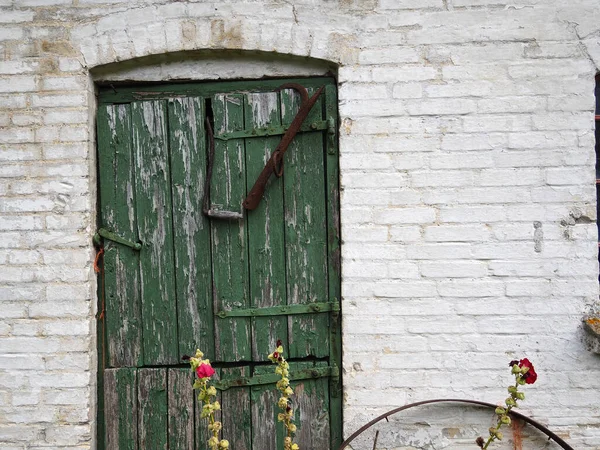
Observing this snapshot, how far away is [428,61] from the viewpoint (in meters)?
2.46

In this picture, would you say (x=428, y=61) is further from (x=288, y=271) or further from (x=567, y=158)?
(x=288, y=271)

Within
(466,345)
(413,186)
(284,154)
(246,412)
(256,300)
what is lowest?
(246,412)

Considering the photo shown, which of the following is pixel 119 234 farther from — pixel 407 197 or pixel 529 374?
pixel 529 374

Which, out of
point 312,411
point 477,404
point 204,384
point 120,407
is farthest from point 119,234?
point 477,404

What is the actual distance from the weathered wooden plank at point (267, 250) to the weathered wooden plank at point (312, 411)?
0.19 metres

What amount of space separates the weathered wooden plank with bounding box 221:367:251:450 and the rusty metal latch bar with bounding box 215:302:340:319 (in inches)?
10.2

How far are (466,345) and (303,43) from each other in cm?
154

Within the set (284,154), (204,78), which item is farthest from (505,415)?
(204,78)

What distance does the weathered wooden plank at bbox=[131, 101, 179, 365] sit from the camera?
8.45 feet

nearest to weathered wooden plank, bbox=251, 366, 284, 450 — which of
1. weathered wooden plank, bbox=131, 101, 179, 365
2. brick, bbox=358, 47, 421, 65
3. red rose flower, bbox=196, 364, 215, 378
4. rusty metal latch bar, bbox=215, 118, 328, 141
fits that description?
weathered wooden plank, bbox=131, 101, 179, 365

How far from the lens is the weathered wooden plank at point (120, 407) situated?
2574mm

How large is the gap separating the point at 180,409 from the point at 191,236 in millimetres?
817

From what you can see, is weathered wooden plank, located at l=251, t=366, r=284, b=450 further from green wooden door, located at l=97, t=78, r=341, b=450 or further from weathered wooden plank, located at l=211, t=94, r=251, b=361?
weathered wooden plank, located at l=211, t=94, r=251, b=361

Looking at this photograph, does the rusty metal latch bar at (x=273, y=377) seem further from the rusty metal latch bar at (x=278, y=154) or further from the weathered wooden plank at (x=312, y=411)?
the rusty metal latch bar at (x=278, y=154)
